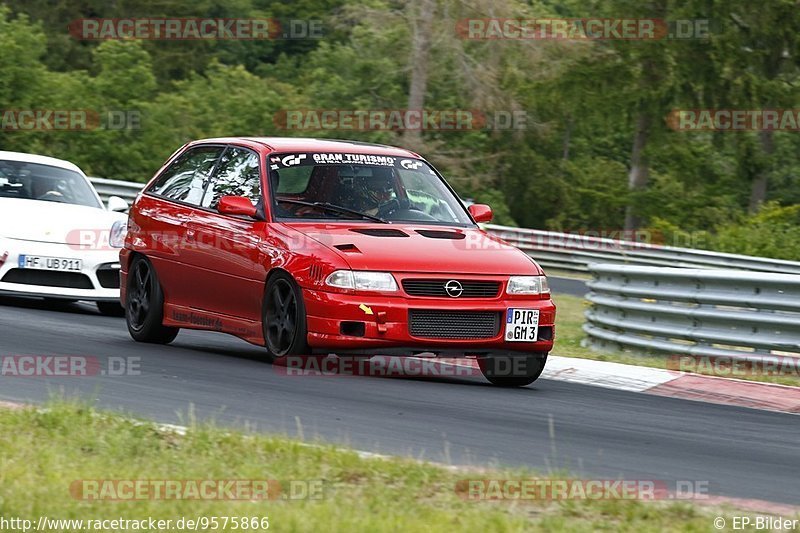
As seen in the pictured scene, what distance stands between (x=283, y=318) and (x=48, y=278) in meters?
4.25

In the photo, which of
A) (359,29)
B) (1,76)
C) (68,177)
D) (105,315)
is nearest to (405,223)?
(105,315)

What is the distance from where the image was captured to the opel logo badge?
30.4ft

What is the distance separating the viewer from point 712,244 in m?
29.8

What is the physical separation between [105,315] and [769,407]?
6804mm

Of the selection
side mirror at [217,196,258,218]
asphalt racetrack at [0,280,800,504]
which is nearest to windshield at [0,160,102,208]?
asphalt racetrack at [0,280,800,504]

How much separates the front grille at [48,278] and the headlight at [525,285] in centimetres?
507

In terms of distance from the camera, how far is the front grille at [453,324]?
30.2ft

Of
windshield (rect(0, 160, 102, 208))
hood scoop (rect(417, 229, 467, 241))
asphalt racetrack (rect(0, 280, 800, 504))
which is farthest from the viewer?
windshield (rect(0, 160, 102, 208))

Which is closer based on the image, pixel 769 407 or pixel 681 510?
pixel 681 510

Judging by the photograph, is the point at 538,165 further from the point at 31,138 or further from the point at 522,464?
the point at 522,464

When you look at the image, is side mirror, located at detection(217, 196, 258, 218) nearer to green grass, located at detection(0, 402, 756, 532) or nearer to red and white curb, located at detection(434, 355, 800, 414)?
red and white curb, located at detection(434, 355, 800, 414)

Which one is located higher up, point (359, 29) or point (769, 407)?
point (359, 29)

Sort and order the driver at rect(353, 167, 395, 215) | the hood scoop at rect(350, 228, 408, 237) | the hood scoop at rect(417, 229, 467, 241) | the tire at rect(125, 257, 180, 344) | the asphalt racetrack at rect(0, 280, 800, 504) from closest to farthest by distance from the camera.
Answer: the asphalt racetrack at rect(0, 280, 800, 504), the hood scoop at rect(350, 228, 408, 237), the hood scoop at rect(417, 229, 467, 241), the driver at rect(353, 167, 395, 215), the tire at rect(125, 257, 180, 344)

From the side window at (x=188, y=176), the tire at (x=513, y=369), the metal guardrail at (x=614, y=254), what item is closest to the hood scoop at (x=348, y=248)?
the tire at (x=513, y=369)
